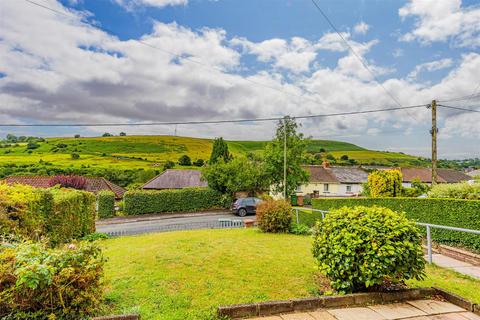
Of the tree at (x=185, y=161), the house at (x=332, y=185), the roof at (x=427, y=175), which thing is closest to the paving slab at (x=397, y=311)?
the house at (x=332, y=185)

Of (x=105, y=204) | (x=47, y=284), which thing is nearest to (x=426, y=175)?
(x=105, y=204)

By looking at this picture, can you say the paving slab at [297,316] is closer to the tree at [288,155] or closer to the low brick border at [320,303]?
the low brick border at [320,303]

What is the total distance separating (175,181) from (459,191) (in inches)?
1232

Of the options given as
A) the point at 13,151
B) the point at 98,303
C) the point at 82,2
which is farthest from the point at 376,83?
the point at 13,151

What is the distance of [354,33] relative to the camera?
44.7 ft

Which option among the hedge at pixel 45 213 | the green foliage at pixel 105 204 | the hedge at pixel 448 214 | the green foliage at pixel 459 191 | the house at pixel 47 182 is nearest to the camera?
the hedge at pixel 45 213

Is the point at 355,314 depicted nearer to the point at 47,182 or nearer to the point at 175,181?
the point at 47,182

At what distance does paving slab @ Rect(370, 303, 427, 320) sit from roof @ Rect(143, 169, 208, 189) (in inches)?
1293

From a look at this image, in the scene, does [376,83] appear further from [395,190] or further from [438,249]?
[438,249]

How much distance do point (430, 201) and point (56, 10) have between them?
15621mm

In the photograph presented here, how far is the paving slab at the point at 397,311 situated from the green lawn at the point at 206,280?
3.62 feet

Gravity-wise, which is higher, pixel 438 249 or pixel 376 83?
pixel 376 83

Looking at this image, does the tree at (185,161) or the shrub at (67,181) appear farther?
the tree at (185,161)

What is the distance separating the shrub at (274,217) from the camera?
12.2 meters
